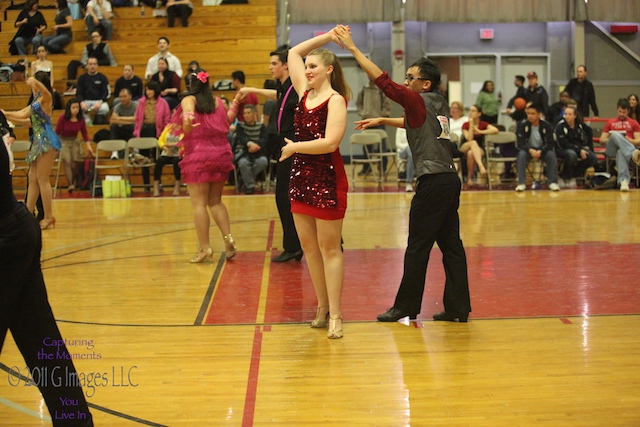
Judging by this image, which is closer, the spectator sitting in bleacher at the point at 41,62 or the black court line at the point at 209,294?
the black court line at the point at 209,294

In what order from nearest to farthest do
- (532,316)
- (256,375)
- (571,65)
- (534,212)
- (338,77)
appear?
(256,375) < (338,77) < (532,316) < (534,212) < (571,65)

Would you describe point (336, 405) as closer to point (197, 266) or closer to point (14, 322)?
point (14, 322)

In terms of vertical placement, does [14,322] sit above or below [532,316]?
above

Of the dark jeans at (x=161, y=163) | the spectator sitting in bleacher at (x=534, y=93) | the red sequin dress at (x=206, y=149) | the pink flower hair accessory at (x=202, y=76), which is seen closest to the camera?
the pink flower hair accessory at (x=202, y=76)

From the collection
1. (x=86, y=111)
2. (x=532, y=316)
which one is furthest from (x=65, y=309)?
(x=86, y=111)

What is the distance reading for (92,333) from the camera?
5527 mm

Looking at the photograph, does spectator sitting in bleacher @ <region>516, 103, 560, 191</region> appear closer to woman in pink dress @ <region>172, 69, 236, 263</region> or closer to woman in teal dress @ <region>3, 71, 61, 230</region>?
woman in pink dress @ <region>172, 69, 236, 263</region>

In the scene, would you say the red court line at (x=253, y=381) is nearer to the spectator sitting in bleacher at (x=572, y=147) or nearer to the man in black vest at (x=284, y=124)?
the man in black vest at (x=284, y=124)

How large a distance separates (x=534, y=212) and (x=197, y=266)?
5157mm

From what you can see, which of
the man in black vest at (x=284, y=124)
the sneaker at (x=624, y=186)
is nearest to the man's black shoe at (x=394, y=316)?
the man in black vest at (x=284, y=124)

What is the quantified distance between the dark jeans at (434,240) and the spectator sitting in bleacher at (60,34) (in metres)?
14.1

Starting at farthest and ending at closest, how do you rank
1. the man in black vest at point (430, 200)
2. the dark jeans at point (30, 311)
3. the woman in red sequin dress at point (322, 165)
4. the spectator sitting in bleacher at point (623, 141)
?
the spectator sitting in bleacher at point (623, 141)
the man in black vest at point (430, 200)
the woman in red sequin dress at point (322, 165)
the dark jeans at point (30, 311)

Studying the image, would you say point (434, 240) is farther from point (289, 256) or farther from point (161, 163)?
point (161, 163)

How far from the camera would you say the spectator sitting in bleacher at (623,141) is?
44.3ft
